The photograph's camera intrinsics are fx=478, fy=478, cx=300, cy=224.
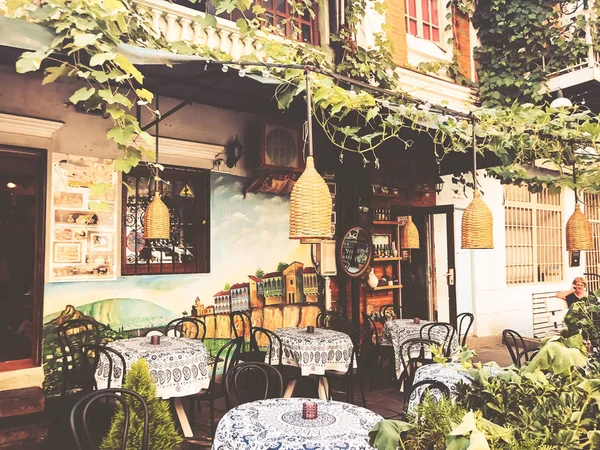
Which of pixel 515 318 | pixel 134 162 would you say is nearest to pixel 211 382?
pixel 134 162

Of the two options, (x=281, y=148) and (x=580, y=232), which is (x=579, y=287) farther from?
(x=281, y=148)

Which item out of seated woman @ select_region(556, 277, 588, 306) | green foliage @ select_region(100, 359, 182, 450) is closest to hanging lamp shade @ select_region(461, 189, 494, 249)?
green foliage @ select_region(100, 359, 182, 450)

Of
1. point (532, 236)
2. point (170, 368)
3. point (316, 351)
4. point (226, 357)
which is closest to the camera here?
point (170, 368)

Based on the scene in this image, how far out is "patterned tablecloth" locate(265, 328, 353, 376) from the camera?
202 inches

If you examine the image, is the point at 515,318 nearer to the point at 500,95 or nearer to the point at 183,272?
the point at 500,95

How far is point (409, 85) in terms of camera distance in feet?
26.9

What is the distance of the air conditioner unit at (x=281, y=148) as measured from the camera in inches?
248

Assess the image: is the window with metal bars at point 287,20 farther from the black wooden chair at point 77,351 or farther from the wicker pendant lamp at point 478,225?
the black wooden chair at point 77,351

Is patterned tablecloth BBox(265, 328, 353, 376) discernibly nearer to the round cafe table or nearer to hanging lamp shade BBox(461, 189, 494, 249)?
the round cafe table

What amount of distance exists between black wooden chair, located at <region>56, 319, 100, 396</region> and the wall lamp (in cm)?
254

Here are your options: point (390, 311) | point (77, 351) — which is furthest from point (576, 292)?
point (77, 351)

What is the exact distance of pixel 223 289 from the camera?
6.30m

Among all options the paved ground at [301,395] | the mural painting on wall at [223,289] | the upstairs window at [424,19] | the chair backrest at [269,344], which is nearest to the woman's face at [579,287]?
the paved ground at [301,395]

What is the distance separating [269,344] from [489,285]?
5.88 m
